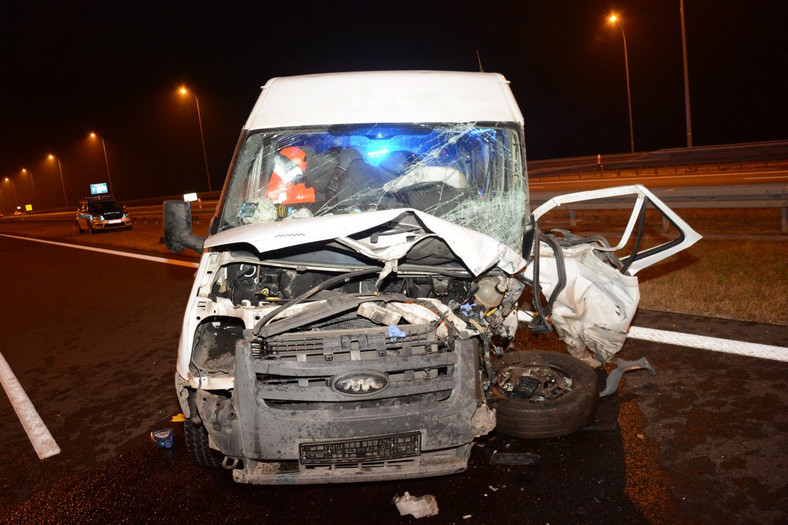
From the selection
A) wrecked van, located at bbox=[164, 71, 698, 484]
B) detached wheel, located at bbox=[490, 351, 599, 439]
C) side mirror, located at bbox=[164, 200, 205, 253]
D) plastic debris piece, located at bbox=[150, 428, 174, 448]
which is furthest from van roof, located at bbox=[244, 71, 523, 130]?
plastic debris piece, located at bbox=[150, 428, 174, 448]

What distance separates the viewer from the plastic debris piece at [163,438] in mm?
Answer: 3863

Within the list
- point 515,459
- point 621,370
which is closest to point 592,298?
point 621,370

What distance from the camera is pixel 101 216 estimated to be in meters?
23.9

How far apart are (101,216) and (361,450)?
80.2ft

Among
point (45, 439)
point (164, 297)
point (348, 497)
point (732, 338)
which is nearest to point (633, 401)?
point (732, 338)

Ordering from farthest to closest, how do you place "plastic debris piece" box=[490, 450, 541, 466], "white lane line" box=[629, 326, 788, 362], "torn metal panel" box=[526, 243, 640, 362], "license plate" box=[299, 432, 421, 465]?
"white lane line" box=[629, 326, 788, 362]
"torn metal panel" box=[526, 243, 640, 362]
"plastic debris piece" box=[490, 450, 541, 466]
"license plate" box=[299, 432, 421, 465]

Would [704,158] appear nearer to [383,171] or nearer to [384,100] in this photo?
[384,100]

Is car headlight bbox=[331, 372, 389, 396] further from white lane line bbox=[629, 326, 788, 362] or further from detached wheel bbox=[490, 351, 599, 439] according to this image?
white lane line bbox=[629, 326, 788, 362]

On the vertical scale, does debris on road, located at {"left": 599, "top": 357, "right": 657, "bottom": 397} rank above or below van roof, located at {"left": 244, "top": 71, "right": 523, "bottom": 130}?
below

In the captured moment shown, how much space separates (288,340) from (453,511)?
1.22m

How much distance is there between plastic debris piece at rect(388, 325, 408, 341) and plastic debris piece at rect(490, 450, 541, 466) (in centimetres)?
109

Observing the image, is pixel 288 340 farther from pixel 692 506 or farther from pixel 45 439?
pixel 45 439

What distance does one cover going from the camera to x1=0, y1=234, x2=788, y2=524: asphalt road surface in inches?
116

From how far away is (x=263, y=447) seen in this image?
8.95 ft
